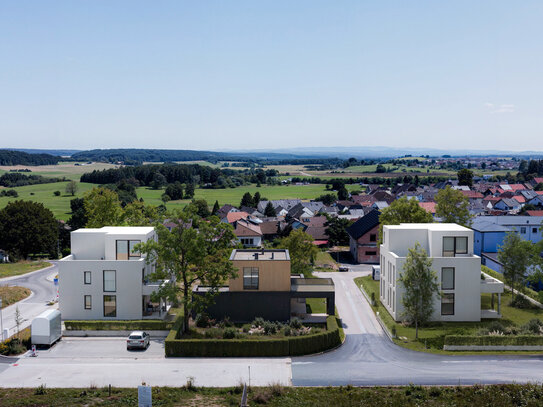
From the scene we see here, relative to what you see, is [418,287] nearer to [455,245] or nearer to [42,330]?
[455,245]

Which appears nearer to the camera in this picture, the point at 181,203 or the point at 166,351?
the point at 166,351

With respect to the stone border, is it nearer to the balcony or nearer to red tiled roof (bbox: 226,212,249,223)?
the balcony

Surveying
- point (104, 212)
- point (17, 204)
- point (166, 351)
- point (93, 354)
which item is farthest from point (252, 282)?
point (17, 204)

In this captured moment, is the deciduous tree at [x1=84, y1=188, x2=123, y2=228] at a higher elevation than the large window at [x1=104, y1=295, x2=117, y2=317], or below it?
higher

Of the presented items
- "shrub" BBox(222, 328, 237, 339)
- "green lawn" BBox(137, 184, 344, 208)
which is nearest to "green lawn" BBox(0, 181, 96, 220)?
"green lawn" BBox(137, 184, 344, 208)

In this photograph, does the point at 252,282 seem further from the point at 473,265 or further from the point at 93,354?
the point at 473,265

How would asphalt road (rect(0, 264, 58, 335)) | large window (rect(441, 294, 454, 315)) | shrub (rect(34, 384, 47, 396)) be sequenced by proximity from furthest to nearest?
asphalt road (rect(0, 264, 58, 335)) < large window (rect(441, 294, 454, 315)) < shrub (rect(34, 384, 47, 396))
